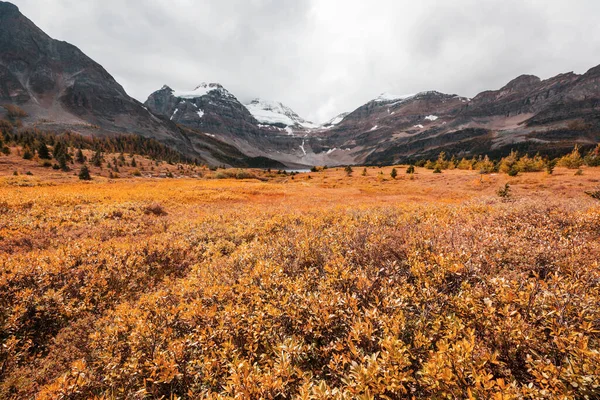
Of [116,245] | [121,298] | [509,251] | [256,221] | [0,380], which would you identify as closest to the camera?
[0,380]

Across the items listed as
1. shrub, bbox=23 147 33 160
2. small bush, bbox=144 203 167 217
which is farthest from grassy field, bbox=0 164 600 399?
shrub, bbox=23 147 33 160

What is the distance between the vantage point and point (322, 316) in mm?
4844

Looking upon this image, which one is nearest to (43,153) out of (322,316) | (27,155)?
(27,155)

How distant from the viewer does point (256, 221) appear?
50.9 ft

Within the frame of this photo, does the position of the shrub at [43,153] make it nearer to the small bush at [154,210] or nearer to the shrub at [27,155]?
the shrub at [27,155]

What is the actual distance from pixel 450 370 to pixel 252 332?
3.53m

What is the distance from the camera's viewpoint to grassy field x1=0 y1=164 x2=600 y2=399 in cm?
341

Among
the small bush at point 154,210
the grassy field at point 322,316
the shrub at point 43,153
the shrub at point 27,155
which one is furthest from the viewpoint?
the shrub at point 43,153

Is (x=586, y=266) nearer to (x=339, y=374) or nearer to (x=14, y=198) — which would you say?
(x=339, y=374)

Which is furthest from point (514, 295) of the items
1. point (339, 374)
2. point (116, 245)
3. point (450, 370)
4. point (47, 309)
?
point (116, 245)

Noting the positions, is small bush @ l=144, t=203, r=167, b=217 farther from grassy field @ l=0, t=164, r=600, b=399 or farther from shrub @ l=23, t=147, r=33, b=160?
shrub @ l=23, t=147, r=33, b=160

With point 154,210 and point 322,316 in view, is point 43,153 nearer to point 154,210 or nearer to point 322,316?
point 154,210

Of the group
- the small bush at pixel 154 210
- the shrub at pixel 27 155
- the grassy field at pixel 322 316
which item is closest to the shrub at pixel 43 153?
the shrub at pixel 27 155

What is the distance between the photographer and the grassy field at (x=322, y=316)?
3414 millimetres
